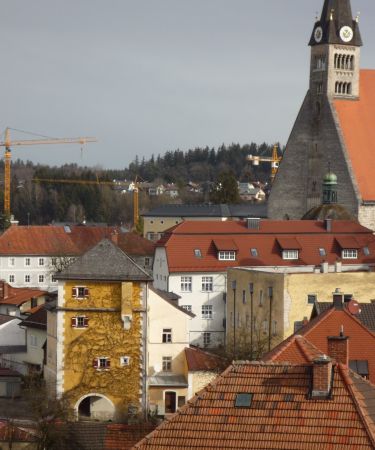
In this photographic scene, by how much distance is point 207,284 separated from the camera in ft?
259

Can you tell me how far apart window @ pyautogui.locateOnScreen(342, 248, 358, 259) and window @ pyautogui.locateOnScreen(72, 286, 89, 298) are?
2733 centimetres

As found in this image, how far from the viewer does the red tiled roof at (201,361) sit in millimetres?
57531

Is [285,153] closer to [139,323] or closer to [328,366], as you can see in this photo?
[139,323]

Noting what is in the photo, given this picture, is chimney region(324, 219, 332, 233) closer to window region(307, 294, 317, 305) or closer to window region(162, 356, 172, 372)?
window region(307, 294, 317, 305)

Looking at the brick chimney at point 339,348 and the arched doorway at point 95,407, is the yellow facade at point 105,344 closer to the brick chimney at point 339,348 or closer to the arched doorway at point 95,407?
the arched doorway at point 95,407

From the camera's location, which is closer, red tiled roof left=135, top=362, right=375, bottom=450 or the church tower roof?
red tiled roof left=135, top=362, right=375, bottom=450

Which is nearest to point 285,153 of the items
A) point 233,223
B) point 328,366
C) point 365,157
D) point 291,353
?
point 365,157

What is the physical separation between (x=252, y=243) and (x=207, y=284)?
173 inches

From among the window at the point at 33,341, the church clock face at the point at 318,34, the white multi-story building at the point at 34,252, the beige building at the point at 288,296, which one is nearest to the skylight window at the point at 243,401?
the beige building at the point at 288,296

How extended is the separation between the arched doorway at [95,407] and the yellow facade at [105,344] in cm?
17

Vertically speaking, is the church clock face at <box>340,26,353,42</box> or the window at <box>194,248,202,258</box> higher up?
the church clock face at <box>340,26,353,42</box>

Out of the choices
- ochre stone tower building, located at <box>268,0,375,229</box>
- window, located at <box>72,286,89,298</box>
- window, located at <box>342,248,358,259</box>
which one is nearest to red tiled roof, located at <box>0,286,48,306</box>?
window, located at <box>342,248,358,259</box>

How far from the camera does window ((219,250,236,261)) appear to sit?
80.0 m

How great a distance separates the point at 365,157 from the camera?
9762cm
